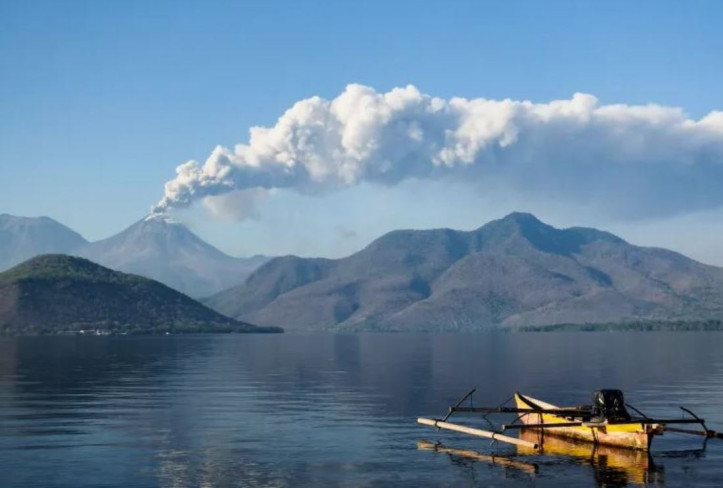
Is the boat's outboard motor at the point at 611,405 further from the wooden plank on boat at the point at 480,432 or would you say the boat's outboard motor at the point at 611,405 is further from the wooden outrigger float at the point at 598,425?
the wooden plank on boat at the point at 480,432

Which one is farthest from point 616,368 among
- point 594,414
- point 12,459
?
point 12,459

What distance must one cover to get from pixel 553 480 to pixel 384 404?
158 feet

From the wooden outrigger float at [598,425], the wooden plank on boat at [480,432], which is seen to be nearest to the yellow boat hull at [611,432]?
the wooden outrigger float at [598,425]

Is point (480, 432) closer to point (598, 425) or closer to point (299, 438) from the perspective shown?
point (598, 425)

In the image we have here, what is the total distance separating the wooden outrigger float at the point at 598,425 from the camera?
75.1m

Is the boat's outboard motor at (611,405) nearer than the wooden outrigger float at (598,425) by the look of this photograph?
No

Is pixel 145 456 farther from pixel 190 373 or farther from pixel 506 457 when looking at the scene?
pixel 190 373

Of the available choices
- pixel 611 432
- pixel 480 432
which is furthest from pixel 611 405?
pixel 480 432

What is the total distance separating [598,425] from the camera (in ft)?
255

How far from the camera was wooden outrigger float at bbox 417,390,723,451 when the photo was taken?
75062 mm

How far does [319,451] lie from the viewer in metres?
76.1

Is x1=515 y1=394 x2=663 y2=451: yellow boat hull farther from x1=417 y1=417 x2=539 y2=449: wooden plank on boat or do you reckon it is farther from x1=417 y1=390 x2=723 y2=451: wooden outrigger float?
x1=417 y1=417 x2=539 y2=449: wooden plank on boat

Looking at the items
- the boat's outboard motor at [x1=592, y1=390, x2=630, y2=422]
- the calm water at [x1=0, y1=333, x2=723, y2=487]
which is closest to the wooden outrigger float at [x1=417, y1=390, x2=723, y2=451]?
the boat's outboard motor at [x1=592, y1=390, x2=630, y2=422]

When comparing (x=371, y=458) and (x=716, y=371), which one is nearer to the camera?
(x=371, y=458)
